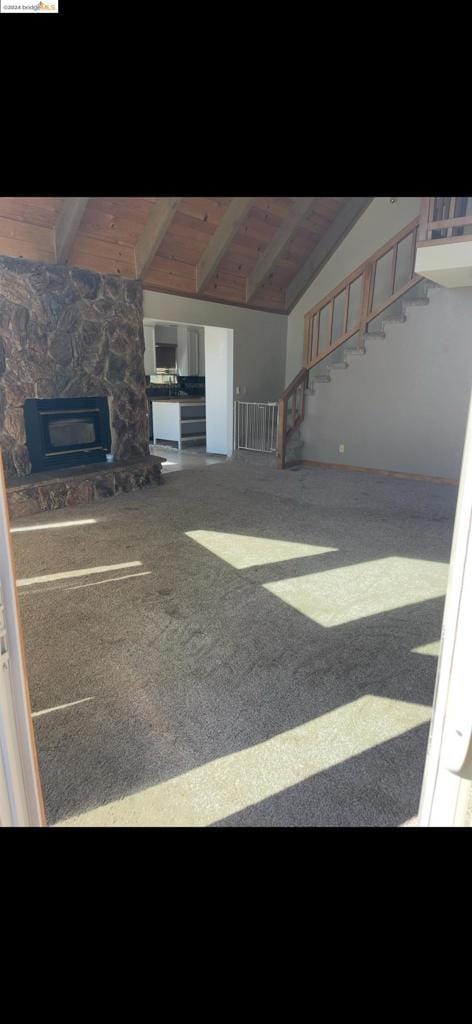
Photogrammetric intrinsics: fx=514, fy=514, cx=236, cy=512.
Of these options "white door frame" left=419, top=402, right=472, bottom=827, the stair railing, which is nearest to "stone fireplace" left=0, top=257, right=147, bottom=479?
the stair railing

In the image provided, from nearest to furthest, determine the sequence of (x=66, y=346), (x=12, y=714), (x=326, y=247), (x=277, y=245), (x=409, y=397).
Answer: (x=12, y=714) < (x=66, y=346) < (x=409, y=397) < (x=277, y=245) < (x=326, y=247)

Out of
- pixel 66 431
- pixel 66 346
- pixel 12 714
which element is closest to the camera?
pixel 12 714

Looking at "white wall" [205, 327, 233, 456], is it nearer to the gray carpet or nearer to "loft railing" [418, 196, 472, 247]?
"loft railing" [418, 196, 472, 247]

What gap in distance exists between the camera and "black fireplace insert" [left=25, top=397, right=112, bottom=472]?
5547 millimetres

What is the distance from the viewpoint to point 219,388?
8.61 metres

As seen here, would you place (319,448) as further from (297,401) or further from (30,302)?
(30,302)

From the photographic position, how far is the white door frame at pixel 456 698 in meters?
0.80

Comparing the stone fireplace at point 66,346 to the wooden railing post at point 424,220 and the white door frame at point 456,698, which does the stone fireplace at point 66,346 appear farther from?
the white door frame at point 456,698

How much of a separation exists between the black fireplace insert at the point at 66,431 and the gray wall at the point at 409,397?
3431mm

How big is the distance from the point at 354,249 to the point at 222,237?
262 centimetres

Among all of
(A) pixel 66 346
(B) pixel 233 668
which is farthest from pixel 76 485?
(B) pixel 233 668

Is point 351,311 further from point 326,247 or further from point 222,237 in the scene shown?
point 222,237

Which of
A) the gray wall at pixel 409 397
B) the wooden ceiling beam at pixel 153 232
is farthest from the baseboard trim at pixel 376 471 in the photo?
the wooden ceiling beam at pixel 153 232
